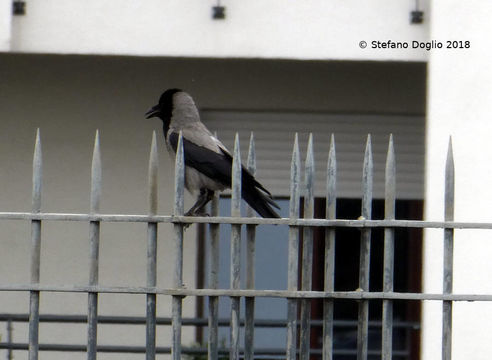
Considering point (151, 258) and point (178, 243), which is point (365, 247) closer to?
point (178, 243)

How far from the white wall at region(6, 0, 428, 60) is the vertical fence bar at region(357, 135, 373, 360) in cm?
390

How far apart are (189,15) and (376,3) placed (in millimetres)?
1228

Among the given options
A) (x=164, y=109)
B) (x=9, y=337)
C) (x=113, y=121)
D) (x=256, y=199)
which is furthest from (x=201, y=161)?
(x=113, y=121)

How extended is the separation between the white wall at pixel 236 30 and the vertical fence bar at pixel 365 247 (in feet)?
12.8

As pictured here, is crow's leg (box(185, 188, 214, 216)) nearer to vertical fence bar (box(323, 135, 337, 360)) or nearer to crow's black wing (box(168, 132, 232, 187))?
crow's black wing (box(168, 132, 232, 187))

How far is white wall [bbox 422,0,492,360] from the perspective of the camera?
792 centimetres

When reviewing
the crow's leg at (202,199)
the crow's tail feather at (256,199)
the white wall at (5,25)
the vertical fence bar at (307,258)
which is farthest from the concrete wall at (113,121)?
the vertical fence bar at (307,258)

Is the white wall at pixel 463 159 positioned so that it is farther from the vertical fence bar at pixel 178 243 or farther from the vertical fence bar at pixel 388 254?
the vertical fence bar at pixel 178 243

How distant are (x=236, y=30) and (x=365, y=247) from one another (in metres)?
4.02

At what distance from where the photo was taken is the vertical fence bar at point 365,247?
15.5ft

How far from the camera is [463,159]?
8086mm

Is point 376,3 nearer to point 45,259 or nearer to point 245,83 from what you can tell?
point 245,83

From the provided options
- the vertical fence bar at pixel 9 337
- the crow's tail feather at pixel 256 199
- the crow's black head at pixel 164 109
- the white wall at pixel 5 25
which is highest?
the white wall at pixel 5 25

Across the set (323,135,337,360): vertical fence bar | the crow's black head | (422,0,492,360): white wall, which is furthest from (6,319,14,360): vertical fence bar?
(323,135,337,360): vertical fence bar
